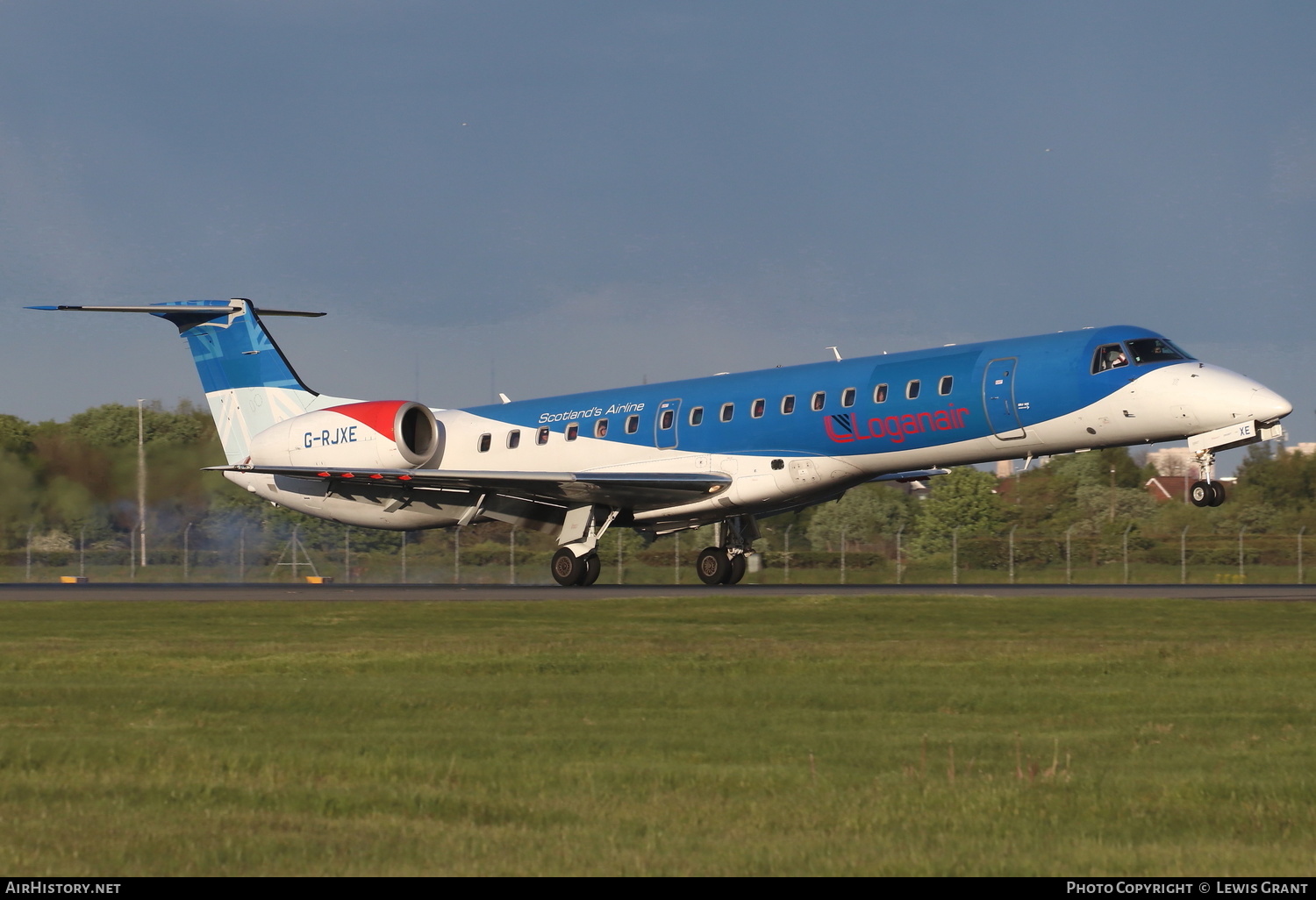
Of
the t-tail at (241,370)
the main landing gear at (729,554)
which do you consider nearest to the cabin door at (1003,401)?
the main landing gear at (729,554)

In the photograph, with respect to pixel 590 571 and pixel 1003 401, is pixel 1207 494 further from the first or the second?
pixel 590 571

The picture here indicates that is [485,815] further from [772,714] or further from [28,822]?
[772,714]

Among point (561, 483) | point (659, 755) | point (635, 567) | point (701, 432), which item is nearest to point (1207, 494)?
point (701, 432)

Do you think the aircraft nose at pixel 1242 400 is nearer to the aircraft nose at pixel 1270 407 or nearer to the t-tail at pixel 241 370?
the aircraft nose at pixel 1270 407

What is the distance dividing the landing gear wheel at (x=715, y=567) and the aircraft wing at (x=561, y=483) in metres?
2.92

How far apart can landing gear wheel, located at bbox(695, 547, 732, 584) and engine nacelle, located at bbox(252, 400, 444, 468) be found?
23.1ft

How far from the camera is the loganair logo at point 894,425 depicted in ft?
93.4

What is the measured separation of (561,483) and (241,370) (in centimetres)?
1152

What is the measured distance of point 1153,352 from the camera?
27.3 metres

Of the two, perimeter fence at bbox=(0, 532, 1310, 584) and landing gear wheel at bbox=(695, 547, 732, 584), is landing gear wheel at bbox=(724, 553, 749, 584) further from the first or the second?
perimeter fence at bbox=(0, 532, 1310, 584)

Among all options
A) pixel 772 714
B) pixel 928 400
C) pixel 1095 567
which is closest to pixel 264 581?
pixel 928 400

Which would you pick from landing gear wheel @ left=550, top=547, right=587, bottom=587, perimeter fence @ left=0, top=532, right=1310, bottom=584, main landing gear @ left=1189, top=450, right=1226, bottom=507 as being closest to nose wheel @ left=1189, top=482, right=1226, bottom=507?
main landing gear @ left=1189, top=450, right=1226, bottom=507

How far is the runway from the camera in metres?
28.3
